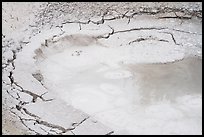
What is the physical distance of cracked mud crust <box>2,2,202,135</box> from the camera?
15.5ft

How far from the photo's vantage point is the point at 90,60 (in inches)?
223

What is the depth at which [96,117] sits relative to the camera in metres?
4.81

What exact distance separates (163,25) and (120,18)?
51 cm

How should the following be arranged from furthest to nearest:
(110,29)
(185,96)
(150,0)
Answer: (150,0), (110,29), (185,96)

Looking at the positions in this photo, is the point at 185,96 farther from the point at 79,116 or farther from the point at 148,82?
the point at 79,116

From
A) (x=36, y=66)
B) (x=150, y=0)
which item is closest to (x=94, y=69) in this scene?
(x=36, y=66)

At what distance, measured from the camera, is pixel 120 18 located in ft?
21.2

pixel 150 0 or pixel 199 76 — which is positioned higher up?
pixel 150 0

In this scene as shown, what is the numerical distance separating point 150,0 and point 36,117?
2644 millimetres

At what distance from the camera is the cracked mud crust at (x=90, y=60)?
471cm

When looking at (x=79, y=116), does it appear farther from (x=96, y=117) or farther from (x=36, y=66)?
(x=36, y=66)

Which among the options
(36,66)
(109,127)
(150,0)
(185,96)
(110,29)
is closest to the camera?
(109,127)

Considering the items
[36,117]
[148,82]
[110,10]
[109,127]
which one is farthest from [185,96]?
[110,10]

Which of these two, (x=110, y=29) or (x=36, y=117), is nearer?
(x=36, y=117)
